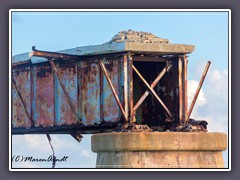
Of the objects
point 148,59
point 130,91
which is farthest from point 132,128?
point 148,59

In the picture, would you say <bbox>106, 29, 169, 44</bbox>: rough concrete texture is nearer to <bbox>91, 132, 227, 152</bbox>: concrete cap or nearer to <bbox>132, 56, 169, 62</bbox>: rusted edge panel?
<bbox>132, 56, 169, 62</bbox>: rusted edge panel

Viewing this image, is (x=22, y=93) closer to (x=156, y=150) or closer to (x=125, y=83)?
(x=125, y=83)

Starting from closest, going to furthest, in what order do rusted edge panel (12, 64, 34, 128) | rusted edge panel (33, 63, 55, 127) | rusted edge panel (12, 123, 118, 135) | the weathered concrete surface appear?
the weathered concrete surface < rusted edge panel (12, 123, 118, 135) < rusted edge panel (33, 63, 55, 127) < rusted edge panel (12, 64, 34, 128)

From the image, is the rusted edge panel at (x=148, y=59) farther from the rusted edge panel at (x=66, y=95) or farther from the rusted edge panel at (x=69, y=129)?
the rusted edge panel at (x=66, y=95)

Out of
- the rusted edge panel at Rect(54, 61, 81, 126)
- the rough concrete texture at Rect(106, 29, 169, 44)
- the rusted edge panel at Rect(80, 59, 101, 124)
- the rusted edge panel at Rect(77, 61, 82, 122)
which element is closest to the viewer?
the rough concrete texture at Rect(106, 29, 169, 44)

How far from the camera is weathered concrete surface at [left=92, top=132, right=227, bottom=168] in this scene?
30109 millimetres

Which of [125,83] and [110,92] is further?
[110,92]

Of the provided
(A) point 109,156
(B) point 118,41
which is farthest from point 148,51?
(A) point 109,156

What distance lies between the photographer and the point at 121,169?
2934 centimetres

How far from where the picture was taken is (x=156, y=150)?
99.1 ft

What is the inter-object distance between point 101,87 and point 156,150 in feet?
10.7

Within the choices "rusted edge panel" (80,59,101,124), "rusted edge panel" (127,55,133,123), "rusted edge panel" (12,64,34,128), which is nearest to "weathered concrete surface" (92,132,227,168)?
"rusted edge panel" (127,55,133,123)

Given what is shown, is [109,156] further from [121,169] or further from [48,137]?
[48,137]
